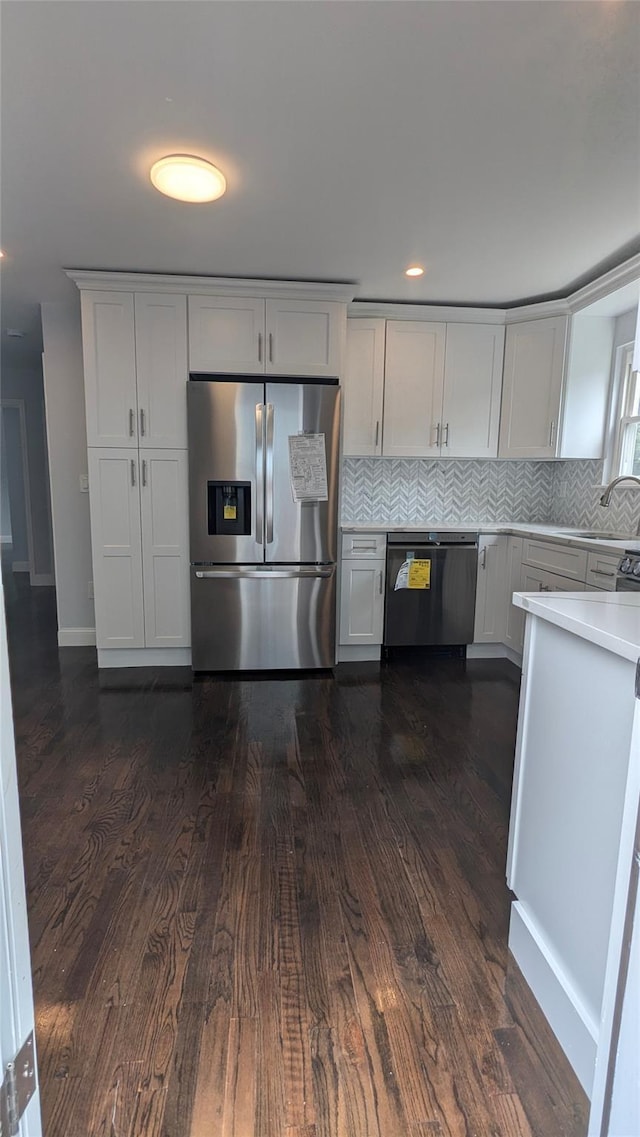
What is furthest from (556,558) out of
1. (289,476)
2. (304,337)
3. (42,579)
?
(42,579)

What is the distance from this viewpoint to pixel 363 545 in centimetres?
357

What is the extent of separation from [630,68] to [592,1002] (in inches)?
91.3

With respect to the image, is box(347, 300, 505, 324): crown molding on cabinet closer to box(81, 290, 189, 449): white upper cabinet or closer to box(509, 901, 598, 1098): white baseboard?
box(81, 290, 189, 449): white upper cabinet

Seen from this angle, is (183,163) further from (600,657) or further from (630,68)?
(600,657)

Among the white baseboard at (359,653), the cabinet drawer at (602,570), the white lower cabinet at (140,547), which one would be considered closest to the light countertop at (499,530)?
the cabinet drawer at (602,570)

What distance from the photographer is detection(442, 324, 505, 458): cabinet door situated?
3754mm

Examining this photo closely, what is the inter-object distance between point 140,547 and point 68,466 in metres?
0.99

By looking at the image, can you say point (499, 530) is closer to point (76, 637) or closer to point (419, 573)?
point (419, 573)

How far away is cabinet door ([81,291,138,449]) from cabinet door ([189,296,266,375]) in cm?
37

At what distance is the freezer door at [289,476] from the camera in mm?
3227

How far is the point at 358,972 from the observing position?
1.36 m

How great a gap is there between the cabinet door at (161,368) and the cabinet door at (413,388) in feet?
4.46

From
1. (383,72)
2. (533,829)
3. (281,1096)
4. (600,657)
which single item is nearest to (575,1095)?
(533,829)

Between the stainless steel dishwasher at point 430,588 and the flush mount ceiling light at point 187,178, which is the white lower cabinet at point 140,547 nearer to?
the stainless steel dishwasher at point 430,588
